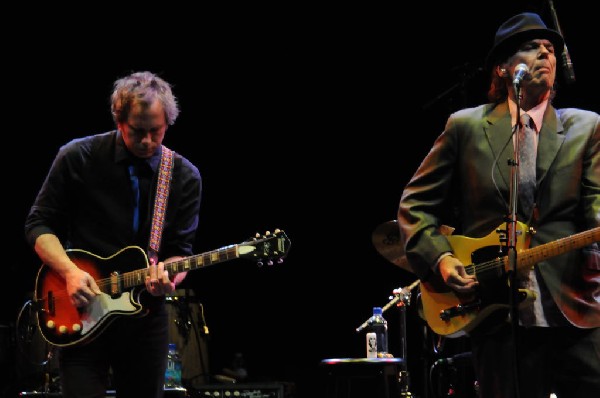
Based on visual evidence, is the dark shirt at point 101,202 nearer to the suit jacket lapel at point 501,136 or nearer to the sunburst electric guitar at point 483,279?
the sunburst electric guitar at point 483,279

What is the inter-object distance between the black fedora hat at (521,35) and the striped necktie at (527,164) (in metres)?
0.35

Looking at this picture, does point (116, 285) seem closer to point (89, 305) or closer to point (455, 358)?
point (89, 305)

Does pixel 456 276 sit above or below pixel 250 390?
above

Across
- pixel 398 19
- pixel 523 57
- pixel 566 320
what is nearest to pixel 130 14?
pixel 398 19

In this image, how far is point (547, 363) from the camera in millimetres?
3078

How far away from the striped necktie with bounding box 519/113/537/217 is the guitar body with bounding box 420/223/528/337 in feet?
0.40

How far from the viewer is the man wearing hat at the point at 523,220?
3.06 metres

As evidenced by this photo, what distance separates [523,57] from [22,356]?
6.23 meters

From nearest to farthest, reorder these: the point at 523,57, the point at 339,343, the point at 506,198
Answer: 1. the point at 506,198
2. the point at 523,57
3. the point at 339,343

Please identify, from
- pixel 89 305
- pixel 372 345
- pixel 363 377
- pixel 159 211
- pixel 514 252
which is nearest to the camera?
pixel 514 252

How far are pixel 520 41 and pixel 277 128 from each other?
589 centimetres

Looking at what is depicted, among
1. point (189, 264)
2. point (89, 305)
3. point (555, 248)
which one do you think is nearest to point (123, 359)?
point (89, 305)

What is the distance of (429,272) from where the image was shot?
3482mm

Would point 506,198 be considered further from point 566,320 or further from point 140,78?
point 140,78
